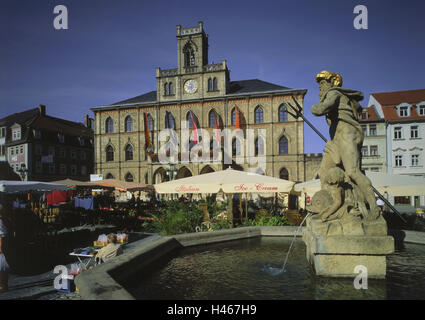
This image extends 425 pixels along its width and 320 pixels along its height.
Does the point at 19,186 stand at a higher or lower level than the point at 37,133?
lower

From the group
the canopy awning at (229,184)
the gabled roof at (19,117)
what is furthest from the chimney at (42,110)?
the canopy awning at (229,184)

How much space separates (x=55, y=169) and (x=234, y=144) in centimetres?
2843

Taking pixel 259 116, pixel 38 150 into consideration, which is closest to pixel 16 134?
pixel 38 150

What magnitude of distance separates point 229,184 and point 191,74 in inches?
1169

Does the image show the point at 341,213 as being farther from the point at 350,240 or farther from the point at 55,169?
the point at 55,169

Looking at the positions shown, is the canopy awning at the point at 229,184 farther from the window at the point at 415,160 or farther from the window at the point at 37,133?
the window at the point at 37,133

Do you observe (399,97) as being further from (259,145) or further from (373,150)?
(259,145)

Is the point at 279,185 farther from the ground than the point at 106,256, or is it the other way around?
the point at 279,185

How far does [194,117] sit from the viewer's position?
115 ft

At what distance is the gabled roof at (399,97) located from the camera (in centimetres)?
3509

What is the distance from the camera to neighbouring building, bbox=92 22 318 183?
33.7m

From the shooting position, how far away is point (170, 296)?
3613 millimetres
